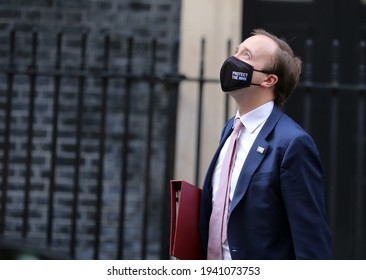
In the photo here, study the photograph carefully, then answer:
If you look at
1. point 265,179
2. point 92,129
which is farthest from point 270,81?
point 92,129

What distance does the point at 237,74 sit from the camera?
3238mm

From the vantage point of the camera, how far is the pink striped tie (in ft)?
10.5

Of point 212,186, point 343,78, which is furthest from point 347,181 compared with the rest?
point 212,186

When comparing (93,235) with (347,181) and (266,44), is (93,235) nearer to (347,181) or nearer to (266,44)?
(347,181)

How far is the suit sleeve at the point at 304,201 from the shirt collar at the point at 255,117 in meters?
0.19

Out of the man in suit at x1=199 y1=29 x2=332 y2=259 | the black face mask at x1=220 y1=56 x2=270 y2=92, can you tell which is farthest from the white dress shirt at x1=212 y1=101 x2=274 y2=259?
the black face mask at x1=220 y1=56 x2=270 y2=92

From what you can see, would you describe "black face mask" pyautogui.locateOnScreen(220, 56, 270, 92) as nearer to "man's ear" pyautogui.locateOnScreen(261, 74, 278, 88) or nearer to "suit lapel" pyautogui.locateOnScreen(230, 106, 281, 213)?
"man's ear" pyautogui.locateOnScreen(261, 74, 278, 88)

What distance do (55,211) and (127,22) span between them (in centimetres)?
170

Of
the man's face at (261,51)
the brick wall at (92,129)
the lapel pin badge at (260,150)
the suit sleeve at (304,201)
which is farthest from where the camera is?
the brick wall at (92,129)

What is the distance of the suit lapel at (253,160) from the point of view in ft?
10.2

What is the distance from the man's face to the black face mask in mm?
26

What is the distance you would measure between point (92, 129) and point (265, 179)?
13.7 feet

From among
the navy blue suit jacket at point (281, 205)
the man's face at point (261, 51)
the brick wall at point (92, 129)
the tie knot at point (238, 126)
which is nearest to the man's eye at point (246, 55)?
the man's face at point (261, 51)

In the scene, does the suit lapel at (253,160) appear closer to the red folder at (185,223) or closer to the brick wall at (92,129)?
the red folder at (185,223)
